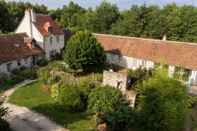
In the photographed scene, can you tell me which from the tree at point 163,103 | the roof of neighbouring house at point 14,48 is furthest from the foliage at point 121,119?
the roof of neighbouring house at point 14,48

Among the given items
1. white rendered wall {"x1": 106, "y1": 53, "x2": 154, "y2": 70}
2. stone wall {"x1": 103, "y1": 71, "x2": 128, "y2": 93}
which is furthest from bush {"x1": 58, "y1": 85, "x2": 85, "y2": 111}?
white rendered wall {"x1": 106, "y1": 53, "x2": 154, "y2": 70}

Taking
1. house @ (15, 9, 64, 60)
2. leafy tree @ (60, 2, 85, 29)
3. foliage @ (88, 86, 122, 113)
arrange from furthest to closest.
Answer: leafy tree @ (60, 2, 85, 29) < house @ (15, 9, 64, 60) < foliage @ (88, 86, 122, 113)

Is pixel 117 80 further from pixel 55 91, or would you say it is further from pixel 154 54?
pixel 154 54

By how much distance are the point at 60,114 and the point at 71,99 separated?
1.99 m

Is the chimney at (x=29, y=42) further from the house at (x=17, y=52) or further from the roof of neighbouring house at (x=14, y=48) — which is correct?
the roof of neighbouring house at (x=14, y=48)

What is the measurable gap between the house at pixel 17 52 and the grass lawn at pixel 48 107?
5.89 metres

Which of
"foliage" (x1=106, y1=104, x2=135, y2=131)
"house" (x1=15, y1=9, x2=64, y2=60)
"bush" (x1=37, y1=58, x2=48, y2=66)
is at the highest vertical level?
"house" (x1=15, y1=9, x2=64, y2=60)

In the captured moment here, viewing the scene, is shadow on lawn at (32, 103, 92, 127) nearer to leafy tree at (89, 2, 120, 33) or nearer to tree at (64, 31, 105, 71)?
tree at (64, 31, 105, 71)

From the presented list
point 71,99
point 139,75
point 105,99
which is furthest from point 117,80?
point 139,75

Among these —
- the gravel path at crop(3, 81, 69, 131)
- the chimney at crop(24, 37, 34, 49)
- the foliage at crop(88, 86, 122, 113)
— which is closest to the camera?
the gravel path at crop(3, 81, 69, 131)

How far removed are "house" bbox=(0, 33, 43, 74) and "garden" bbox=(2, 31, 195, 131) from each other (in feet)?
17.2

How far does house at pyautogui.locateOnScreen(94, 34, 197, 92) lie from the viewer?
1379 inches

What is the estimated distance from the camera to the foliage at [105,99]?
2303cm

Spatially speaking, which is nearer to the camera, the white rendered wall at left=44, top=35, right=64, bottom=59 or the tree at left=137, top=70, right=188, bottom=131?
the tree at left=137, top=70, right=188, bottom=131
